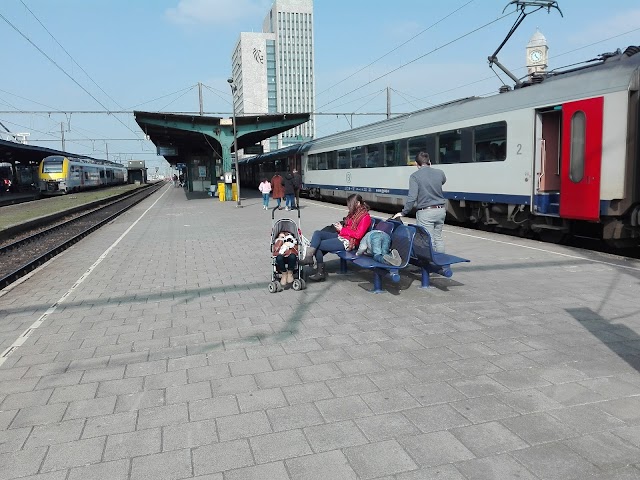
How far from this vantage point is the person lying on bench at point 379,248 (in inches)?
245

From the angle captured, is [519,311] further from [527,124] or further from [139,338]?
[527,124]

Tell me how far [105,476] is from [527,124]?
9969 mm

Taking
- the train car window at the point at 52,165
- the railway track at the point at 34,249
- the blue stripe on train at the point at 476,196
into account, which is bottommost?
the railway track at the point at 34,249

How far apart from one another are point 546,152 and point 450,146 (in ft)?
11.2

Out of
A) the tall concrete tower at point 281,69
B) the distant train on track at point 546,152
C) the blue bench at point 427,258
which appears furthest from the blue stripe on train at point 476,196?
the tall concrete tower at point 281,69

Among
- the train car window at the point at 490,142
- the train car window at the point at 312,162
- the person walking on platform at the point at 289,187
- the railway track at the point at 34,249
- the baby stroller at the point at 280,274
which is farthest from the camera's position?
the train car window at the point at 312,162

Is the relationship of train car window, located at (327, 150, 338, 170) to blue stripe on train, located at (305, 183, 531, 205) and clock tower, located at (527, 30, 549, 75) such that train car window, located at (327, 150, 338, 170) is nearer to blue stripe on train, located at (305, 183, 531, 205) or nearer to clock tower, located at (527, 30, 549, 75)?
blue stripe on train, located at (305, 183, 531, 205)

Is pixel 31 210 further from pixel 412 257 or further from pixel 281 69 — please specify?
pixel 281 69

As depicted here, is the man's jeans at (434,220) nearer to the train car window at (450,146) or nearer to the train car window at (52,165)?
the train car window at (450,146)

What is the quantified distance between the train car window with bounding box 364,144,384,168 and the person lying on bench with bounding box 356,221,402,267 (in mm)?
11476

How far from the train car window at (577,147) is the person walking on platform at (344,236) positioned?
434 cm

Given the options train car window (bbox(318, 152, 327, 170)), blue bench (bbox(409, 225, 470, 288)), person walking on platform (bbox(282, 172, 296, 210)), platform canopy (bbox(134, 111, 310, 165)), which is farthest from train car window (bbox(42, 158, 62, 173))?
blue bench (bbox(409, 225, 470, 288))

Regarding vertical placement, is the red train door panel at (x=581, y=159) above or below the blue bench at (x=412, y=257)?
above

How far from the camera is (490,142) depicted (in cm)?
1158
